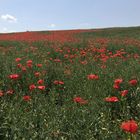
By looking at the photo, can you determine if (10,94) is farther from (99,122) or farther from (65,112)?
(99,122)

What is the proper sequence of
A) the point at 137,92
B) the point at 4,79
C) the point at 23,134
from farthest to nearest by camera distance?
1. the point at 4,79
2. the point at 137,92
3. the point at 23,134

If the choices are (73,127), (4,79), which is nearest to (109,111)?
(73,127)

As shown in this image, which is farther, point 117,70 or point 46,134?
point 117,70

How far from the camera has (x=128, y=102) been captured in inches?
265

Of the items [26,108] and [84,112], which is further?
[26,108]

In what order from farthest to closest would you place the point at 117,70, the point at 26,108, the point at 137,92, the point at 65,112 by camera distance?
the point at 117,70 → the point at 137,92 → the point at 26,108 → the point at 65,112

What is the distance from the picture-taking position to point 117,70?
8.80 m

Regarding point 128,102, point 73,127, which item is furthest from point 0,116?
point 128,102

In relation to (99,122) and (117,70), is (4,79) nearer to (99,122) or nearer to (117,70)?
(117,70)

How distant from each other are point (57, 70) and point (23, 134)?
418 centimetres

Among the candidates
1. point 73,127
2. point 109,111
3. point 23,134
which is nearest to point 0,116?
point 23,134

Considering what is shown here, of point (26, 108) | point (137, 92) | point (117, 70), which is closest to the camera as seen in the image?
point (26, 108)

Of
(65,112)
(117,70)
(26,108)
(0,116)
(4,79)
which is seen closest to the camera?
(0,116)

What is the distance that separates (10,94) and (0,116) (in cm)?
171
